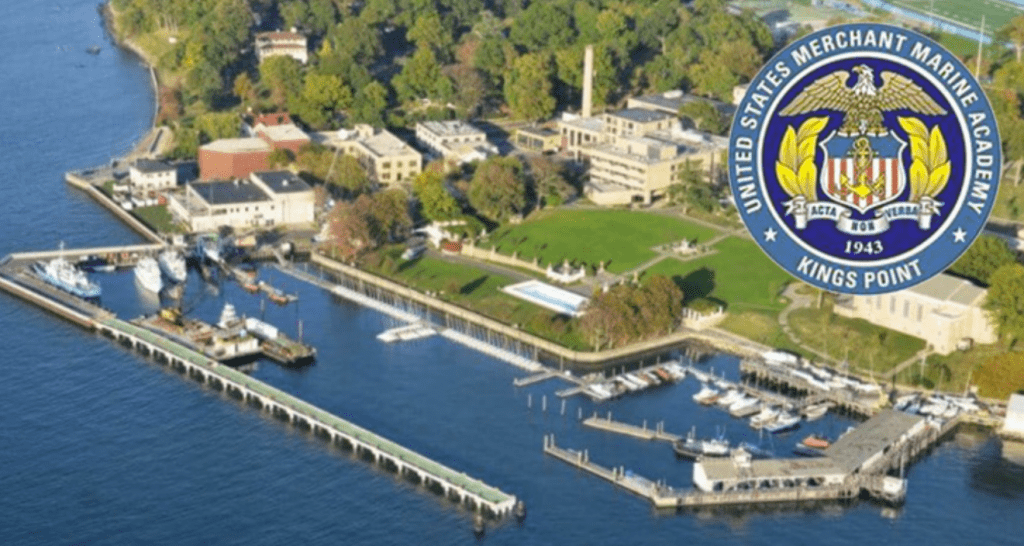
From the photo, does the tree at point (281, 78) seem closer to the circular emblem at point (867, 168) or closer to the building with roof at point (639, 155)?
the building with roof at point (639, 155)

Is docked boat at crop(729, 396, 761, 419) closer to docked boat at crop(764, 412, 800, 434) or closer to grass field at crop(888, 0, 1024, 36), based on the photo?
docked boat at crop(764, 412, 800, 434)

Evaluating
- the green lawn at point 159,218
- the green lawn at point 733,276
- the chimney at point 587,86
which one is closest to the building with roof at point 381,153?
the green lawn at point 159,218

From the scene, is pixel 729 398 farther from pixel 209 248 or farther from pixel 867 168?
pixel 209 248

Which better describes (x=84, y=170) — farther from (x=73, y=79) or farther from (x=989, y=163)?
(x=989, y=163)

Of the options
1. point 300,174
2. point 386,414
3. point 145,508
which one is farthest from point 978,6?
point 145,508

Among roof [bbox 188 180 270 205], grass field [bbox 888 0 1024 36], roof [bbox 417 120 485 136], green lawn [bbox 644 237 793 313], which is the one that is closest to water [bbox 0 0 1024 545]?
green lawn [bbox 644 237 793 313]

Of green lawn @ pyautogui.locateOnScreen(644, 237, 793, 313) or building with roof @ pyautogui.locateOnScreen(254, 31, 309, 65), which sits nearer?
green lawn @ pyautogui.locateOnScreen(644, 237, 793, 313)

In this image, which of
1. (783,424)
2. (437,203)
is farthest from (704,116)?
(783,424)

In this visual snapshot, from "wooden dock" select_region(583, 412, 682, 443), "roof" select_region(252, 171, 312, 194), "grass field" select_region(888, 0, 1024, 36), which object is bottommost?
"wooden dock" select_region(583, 412, 682, 443)
